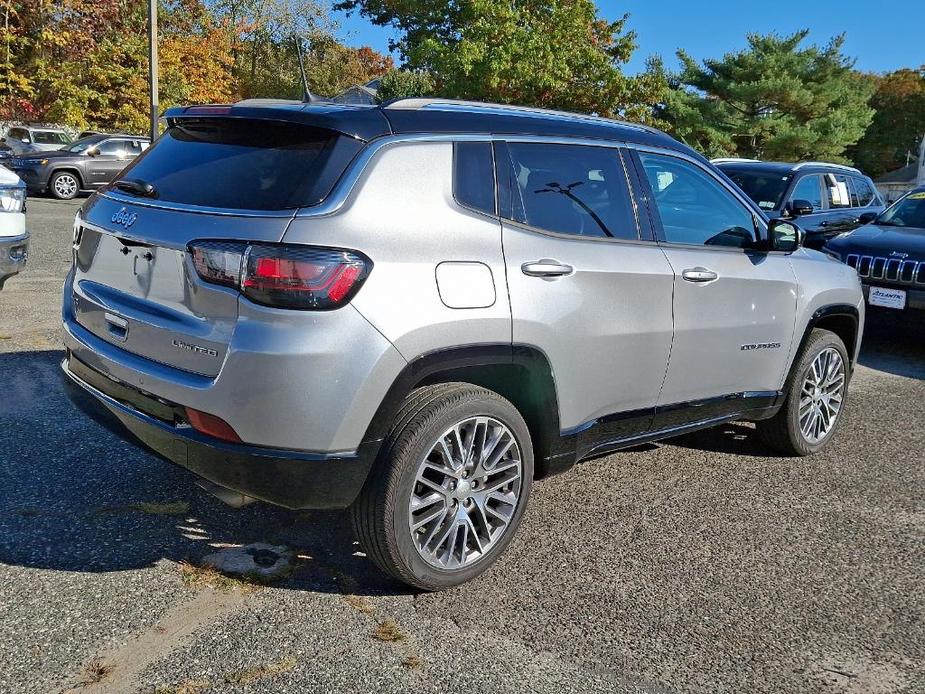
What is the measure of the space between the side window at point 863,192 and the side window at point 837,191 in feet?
1.13

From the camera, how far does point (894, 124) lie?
61375mm

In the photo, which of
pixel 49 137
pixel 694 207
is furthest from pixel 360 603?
pixel 49 137

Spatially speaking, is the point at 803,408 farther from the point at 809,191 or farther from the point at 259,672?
the point at 809,191

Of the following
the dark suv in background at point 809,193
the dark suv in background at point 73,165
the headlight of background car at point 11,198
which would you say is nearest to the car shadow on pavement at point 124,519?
the headlight of background car at point 11,198

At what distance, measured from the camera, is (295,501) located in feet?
9.91

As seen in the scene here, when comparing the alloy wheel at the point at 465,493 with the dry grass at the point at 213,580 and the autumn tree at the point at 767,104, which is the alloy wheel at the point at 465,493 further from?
the autumn tree at the point at 767,104

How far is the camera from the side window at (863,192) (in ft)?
36.9

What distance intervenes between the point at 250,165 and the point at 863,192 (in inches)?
401

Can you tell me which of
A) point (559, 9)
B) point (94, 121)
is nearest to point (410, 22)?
point (559, 9)

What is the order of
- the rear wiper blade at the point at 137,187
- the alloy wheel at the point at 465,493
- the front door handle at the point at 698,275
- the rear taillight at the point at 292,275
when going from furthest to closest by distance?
the front door handle at the point at 698,275, the rear wiper blade at the point at 137,187, the alloy wheel at the point at 465,493, the rear taillight at the point at 292,275

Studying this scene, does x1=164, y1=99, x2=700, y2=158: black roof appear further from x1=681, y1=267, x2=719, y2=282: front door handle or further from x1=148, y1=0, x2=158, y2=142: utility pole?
x1=148, y1=0, x2=158, y2=142: utility pole

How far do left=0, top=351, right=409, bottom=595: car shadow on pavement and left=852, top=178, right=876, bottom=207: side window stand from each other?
31.1ft

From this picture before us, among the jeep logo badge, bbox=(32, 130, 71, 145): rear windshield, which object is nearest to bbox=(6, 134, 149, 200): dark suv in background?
bbox=(32, 130, 71, 145): rear windshield

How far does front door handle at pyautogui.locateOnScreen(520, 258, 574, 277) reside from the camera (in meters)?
3.42
